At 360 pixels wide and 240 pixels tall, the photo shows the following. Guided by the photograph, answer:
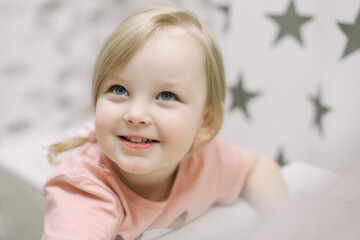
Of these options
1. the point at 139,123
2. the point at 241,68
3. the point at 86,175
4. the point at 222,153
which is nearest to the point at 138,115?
the point at 139,123

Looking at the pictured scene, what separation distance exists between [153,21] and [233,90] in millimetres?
576

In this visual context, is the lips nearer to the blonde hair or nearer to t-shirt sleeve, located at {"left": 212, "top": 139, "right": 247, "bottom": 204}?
the blonde hair

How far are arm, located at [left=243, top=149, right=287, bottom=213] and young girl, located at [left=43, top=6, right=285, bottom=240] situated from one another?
0.04 m

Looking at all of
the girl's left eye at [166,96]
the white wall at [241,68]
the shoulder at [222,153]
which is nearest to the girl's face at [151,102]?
the girl's left eye at [166,96]

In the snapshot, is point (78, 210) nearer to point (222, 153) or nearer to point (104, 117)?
point (104, 117)

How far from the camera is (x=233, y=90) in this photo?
Result: 1.17 m

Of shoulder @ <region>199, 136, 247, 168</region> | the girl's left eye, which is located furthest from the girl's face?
shoulder @ <region>199, 136, 247, 168</region>

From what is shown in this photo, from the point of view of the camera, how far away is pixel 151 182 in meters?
0.75

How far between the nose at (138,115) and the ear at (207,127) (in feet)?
0.49

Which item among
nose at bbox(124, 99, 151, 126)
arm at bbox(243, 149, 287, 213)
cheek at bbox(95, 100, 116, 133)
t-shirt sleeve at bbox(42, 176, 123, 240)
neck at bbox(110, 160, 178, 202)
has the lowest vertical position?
arm at bbox(243, 149, 287, 213)

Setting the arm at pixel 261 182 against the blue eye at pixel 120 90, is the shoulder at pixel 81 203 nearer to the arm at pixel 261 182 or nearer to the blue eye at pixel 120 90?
the blue eye at pixel 120 90

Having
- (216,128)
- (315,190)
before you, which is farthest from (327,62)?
(315,190)

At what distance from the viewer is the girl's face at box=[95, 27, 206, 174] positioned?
2.00 feet

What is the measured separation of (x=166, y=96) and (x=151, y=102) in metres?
0.03
